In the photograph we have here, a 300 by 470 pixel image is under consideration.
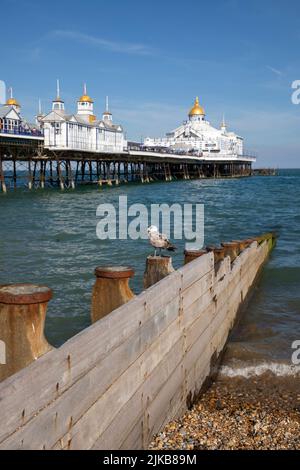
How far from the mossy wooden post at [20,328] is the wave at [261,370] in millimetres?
4175

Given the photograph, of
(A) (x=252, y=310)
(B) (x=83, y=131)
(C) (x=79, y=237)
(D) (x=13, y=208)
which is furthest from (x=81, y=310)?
(B) (x=83, y=131)

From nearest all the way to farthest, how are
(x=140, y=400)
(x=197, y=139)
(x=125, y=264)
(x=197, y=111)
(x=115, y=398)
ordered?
1. (x=115, y=398)
2. (x=140, y=400)
3. (x=125, y=264)
4. (x=197, y=139)
5. (x=197, y=111)

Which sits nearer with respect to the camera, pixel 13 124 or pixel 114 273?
pixel 114 273

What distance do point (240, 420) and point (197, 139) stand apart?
105 meters

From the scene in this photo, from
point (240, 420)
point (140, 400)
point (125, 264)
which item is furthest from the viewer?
point (125, 264)

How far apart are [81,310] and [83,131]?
4972cm

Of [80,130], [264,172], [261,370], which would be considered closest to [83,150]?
[80,130]

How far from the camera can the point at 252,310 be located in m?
10.5

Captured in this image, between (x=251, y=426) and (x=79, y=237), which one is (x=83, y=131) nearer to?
(x=79, y=237)

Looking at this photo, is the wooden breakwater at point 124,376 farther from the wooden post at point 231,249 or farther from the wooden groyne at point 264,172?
the wooden groyne at point 264,172

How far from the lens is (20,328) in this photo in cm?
346

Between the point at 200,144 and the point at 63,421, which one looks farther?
the point at 200,144

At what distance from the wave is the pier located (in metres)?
39.0

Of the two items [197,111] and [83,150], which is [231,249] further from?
[197,111]
